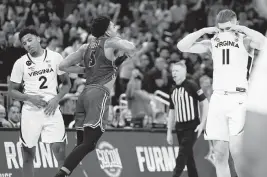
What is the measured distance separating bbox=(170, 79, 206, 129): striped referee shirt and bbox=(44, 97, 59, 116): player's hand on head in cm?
348

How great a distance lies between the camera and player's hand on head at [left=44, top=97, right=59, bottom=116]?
9438 millimetres

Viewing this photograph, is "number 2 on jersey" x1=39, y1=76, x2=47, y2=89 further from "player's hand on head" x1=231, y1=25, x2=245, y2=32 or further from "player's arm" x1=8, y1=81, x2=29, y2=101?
"player's hand on head" x1=231, y1=25, x2=245, y2=32

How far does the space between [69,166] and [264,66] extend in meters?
4.82

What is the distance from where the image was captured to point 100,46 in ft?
28.8

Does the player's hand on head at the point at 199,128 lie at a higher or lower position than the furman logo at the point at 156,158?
higher

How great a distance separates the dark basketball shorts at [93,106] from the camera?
861cm

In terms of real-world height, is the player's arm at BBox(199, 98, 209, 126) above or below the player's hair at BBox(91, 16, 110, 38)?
below

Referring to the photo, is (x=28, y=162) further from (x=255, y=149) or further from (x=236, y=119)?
(x=255, y=149)

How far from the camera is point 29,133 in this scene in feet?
31.3

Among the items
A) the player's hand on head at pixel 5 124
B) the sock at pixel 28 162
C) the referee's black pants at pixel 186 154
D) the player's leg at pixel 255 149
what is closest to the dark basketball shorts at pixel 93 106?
the sock at pixel 28 162

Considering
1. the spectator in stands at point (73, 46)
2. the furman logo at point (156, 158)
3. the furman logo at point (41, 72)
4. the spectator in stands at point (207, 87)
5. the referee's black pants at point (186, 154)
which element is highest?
the furman logo at point (41, 72)

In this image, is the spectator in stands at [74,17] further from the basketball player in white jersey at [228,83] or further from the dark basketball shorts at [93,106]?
the dark basketball shorts at [93,106]

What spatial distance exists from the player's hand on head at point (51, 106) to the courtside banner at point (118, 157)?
2798 mm

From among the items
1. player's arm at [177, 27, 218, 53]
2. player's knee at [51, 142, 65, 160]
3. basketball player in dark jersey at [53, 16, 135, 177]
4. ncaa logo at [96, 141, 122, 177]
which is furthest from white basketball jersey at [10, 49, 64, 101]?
ncaa logo at [96, 141, 122, 177]
